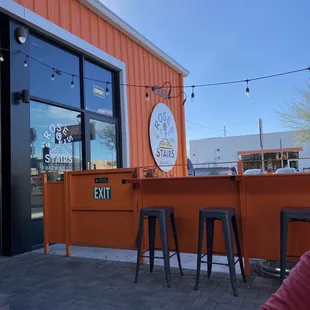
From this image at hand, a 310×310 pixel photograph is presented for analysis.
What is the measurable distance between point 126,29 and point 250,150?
19870mm

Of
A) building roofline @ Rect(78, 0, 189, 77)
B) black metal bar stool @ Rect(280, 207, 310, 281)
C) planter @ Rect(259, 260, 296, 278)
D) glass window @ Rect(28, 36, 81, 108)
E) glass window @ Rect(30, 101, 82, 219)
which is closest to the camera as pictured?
black metal bar stool @ Rect(280, 207, 310, 281)

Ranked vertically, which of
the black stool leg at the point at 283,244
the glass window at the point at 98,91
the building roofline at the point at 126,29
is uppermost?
the building roofline at the point at 126,29

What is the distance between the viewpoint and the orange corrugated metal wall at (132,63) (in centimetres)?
564

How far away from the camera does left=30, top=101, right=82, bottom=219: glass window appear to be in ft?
16.7

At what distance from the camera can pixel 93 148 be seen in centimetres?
652

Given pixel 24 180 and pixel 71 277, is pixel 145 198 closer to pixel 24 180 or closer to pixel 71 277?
pixel 71 277

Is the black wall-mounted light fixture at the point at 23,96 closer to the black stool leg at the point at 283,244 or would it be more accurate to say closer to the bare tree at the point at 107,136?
the bare tree at the point at 107,136

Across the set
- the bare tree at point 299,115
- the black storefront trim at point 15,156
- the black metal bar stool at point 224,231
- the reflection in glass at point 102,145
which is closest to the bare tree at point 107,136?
the reflection in glass at point 102,145

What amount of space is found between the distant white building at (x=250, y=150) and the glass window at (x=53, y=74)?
51.8 ft

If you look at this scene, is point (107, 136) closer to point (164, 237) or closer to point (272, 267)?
point (164, 237)

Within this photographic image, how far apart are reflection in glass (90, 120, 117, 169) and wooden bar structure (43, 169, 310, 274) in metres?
1.86

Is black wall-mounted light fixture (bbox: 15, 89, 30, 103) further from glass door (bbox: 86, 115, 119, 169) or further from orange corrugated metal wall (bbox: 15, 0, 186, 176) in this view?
glass door (bbox: 86, 115, 119, 169)

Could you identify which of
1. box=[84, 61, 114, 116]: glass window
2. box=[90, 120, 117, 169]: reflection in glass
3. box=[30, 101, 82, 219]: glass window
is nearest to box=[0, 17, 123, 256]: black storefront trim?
box=[30, 101, 82, 219]: glass window

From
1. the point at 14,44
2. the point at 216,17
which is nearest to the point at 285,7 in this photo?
the point at 216,17
